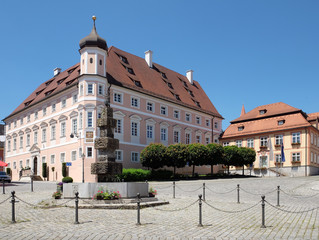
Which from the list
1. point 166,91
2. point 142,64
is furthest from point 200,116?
point 142,64

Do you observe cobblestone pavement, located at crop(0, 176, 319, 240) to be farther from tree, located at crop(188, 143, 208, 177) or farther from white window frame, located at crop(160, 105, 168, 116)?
white window frame, located at crop(160, 105, 168, 116)

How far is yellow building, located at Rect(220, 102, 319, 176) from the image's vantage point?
164 ft

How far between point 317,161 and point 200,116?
19511 mm

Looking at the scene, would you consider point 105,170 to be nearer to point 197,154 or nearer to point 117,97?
point 197,154

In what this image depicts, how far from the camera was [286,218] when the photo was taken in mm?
11367

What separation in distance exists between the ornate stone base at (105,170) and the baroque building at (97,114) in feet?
61.5

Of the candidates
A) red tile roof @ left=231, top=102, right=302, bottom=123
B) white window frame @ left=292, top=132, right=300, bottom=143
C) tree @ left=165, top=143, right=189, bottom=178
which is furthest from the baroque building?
white window frame @ left=292, top=132, right=300, bottom=143

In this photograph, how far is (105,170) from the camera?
15086 millimetres

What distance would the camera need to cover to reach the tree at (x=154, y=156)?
38.7 m

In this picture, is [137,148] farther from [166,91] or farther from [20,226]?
[20,226]

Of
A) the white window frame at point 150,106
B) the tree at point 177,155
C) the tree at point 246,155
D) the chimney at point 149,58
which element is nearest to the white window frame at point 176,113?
the white window frame at point 150,106

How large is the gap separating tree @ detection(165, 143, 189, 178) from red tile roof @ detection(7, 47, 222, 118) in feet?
30.1

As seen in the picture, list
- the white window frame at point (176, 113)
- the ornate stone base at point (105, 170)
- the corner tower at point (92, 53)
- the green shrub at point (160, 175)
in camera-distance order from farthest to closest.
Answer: the white window frame at point (176, 113) → the corner tower at point (92, 53) → the green shrub at point (160, 175) → the ornate stone base at point (105, 170)

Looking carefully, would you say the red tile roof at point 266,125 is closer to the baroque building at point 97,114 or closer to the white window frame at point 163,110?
the baroque building at point 97,114
